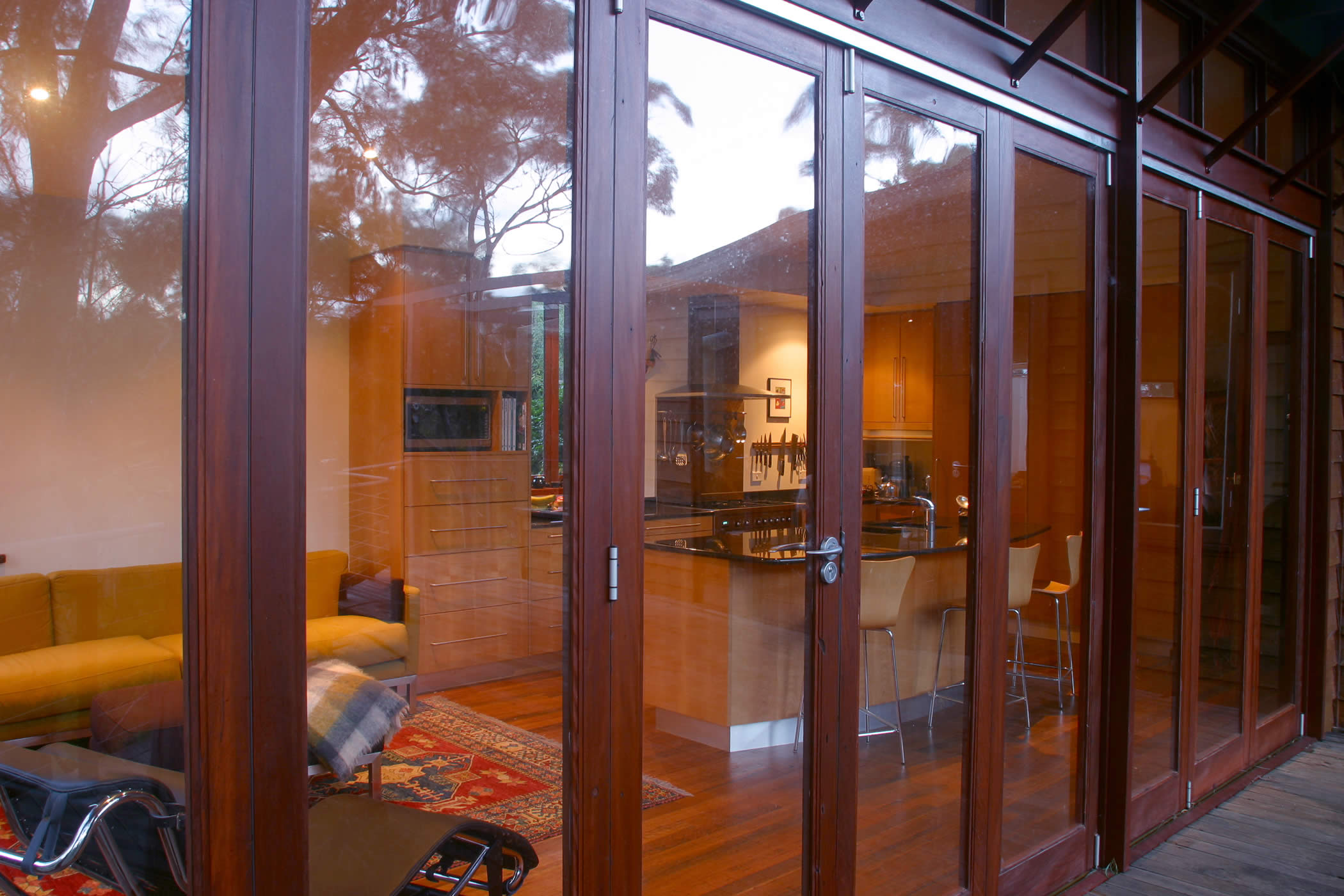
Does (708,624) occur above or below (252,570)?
below

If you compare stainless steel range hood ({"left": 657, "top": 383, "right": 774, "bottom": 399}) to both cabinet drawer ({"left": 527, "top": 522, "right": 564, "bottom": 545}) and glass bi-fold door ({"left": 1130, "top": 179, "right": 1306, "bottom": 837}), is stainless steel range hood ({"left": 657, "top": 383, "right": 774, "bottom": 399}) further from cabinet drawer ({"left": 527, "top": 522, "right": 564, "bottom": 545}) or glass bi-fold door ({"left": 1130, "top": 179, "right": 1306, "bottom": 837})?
glass bi-fold door ({"left": 1130, "top": 179, "right": 1306, "bottom": 837})

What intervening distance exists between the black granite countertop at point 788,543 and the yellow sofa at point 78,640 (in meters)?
0.92

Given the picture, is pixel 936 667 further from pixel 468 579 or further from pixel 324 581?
pixel 324 581

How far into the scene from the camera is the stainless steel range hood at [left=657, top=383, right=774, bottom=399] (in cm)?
209

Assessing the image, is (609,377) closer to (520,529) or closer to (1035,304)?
(520,529)

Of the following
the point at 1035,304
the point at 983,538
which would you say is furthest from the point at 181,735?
the point at 1035,304

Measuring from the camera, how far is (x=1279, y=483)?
4438 millimetres

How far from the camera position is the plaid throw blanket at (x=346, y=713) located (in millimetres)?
1487

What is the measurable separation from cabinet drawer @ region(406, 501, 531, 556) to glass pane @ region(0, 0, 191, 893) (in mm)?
444

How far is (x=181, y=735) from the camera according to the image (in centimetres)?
134

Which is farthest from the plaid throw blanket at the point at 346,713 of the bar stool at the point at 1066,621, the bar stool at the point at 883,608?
the bar stool at the point at 1066,621

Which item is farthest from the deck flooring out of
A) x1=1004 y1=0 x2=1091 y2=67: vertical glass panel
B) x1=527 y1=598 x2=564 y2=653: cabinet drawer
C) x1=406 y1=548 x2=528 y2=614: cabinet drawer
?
x1=1004 y1=0 x2=1091 y2=67: vertical glass panel

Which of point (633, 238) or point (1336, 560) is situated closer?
point (633, 238)

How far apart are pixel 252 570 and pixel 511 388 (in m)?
0.56
